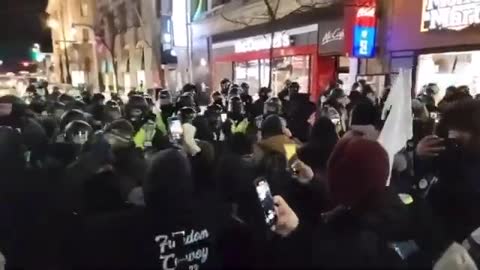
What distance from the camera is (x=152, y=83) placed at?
129 feet

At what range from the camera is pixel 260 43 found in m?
24.0

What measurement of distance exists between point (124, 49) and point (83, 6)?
12571 mm

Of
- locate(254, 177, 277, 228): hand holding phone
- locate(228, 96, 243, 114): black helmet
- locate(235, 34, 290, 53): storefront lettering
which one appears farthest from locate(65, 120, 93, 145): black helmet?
locate(235, 34, 290, 53): storefront lettering

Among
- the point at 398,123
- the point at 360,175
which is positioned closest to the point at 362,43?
the point at 398,123

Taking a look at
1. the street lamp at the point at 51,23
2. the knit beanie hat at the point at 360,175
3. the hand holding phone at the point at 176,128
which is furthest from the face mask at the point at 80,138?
the street lamp at the point at 51,23

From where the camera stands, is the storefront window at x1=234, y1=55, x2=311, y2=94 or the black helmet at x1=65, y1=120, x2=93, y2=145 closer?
the black helmet at x1=65, y1=120, x2=93, y2=145

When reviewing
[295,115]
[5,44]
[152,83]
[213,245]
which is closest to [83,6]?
[5,44]

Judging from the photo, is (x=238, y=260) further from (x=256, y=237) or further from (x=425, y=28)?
(x=425, y=28)

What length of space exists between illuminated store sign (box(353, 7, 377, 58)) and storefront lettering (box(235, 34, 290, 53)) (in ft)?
17.3

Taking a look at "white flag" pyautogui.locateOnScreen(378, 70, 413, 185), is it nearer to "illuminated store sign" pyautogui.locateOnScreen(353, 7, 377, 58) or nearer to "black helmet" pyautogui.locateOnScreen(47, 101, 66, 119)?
"black helmet" pyautogui.locateOnScreen(47, 101, 66, 119)

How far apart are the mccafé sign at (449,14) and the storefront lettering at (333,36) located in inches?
130

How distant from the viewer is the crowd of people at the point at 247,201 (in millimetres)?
2434

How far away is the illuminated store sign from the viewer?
15852 millimetres

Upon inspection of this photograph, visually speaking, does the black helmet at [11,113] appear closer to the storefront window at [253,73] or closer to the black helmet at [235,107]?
the black helmet at [235,107]
